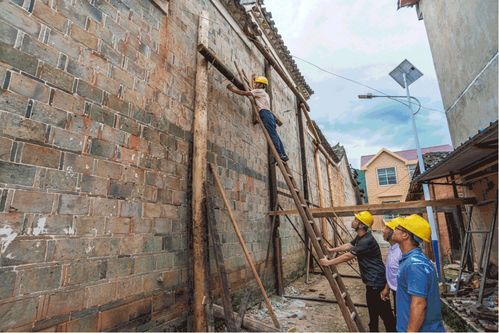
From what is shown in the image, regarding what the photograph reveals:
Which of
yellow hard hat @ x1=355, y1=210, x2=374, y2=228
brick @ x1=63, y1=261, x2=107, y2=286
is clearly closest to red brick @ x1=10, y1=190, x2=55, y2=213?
brick @ x1=63, y1=261, x2=107, y2=286

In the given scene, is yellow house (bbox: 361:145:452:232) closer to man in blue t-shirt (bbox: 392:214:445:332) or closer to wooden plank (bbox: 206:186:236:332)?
wooden plank (bbox: 206:186:236:332)

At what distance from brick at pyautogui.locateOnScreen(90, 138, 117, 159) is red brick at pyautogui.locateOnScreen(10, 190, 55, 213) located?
609mm

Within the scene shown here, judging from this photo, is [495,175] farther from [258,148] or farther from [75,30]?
[75,30]

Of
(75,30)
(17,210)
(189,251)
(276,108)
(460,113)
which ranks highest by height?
(276,108)

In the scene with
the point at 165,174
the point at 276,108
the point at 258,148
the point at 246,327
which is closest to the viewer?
the point at 246,327

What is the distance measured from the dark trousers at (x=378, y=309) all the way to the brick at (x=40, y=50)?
15.1ft

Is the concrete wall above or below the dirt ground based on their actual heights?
above

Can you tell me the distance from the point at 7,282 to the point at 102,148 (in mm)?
1397

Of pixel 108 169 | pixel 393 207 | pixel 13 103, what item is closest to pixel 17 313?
pixel 108 169

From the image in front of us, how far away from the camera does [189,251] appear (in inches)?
150

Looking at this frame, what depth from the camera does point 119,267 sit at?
2865 millimetres

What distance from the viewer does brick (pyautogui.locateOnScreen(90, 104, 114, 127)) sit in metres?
2.82

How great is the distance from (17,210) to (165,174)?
1.68 m

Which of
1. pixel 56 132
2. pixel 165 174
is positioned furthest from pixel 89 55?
pixel 165 174
